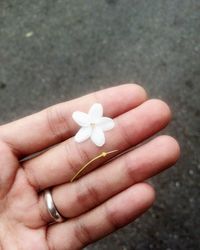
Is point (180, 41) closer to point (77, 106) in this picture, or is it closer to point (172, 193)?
point (172, 193)

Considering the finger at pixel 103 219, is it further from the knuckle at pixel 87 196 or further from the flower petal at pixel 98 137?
the flower petal at pixel 98 137

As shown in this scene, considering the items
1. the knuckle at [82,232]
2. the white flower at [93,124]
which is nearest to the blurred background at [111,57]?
the knuckle at [82,232]

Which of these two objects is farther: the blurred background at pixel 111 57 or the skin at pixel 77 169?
the blurred background at pixel 111 57

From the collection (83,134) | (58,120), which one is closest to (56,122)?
(58,120)

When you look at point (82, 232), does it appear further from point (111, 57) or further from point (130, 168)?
point (111, 57)

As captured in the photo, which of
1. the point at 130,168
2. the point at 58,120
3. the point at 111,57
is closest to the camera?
the point at 130,168
